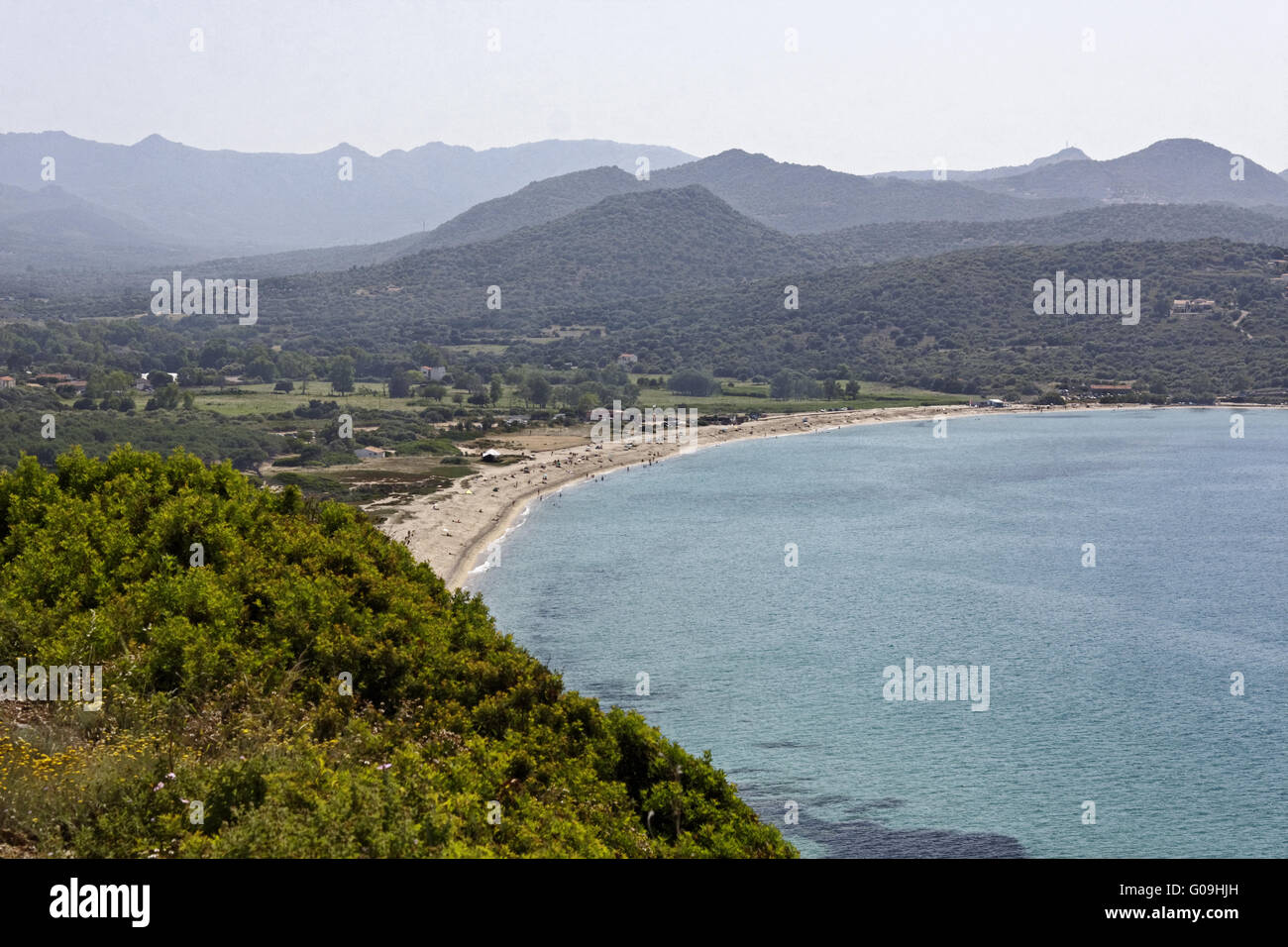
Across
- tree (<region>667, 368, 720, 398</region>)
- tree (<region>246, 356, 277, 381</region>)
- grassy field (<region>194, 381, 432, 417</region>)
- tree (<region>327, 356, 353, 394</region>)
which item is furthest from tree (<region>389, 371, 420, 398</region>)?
tree (<region>667, 368, 720, 398</region>)

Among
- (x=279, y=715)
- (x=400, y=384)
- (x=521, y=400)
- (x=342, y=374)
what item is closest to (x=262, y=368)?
(x=342, y=374)

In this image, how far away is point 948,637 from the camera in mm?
45625

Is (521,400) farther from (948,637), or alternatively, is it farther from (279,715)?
(279,715)

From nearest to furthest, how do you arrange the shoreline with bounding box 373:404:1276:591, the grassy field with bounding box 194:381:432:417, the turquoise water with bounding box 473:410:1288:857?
the turquoise water with bounding box 473:410:1288:857, the shoreline with bounding box 373:404:1276:591, the grassy field with bounding box 194:381:432:417

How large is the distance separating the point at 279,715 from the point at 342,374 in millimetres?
125138

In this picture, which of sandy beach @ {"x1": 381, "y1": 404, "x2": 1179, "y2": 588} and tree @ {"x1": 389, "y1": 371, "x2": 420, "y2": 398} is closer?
sandy beach @ {"x1": 381, "y1": 404, "x2": 1179, "y2": 588}

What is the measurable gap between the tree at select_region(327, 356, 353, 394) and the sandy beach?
3723cm

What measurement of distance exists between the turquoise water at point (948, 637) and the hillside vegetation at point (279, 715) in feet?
29.7

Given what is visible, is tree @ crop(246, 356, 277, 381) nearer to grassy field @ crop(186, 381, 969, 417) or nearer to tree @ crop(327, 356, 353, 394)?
grassy field @ crop(186, 381, 969, 417)

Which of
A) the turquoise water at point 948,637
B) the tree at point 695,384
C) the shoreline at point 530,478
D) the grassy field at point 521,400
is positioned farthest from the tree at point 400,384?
the turquoise water at point 948,637

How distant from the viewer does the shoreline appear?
195 feet

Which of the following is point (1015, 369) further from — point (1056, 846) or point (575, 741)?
point (575, 741)

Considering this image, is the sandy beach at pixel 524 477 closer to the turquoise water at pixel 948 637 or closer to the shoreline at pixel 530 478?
the shoreline at pixel 530 478
